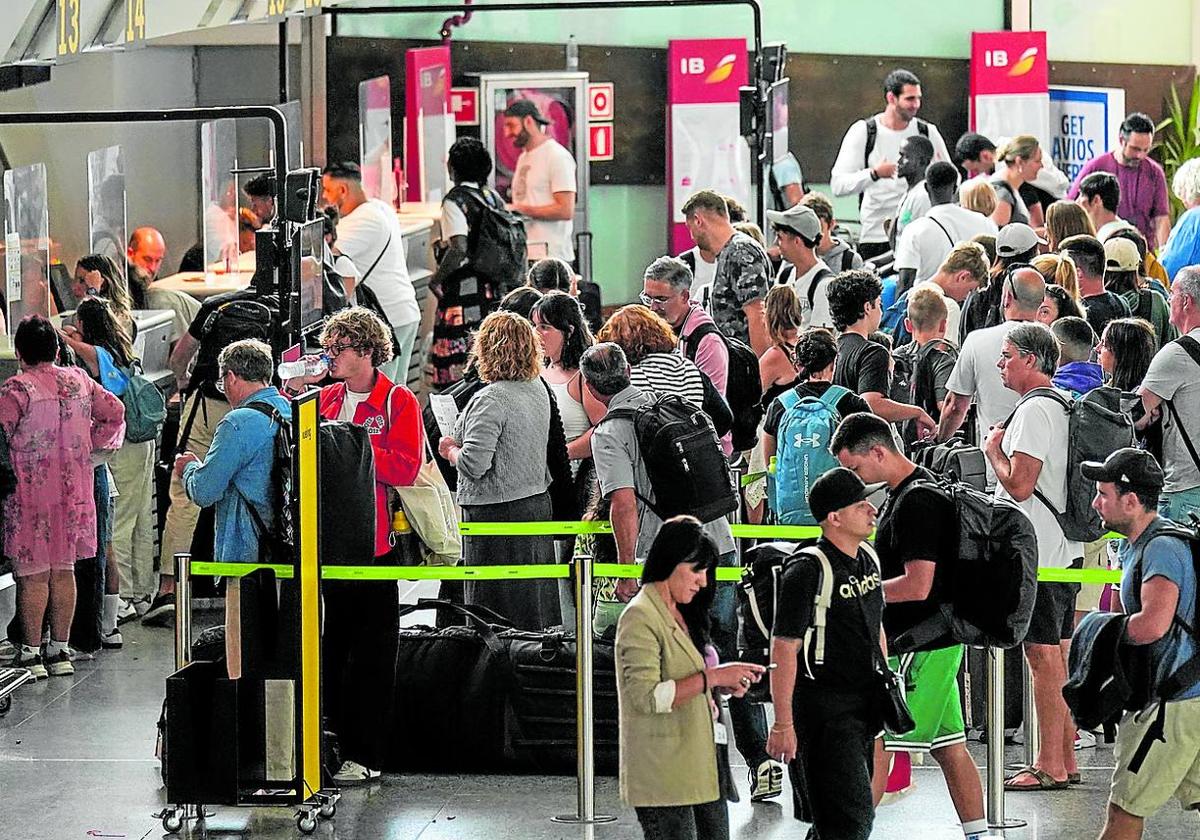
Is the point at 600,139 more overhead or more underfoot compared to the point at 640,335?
more overhead

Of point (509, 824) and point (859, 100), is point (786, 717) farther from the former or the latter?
point (859, 100)

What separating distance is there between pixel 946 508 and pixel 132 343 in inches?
188

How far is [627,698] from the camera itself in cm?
520

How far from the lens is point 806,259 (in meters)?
9.82

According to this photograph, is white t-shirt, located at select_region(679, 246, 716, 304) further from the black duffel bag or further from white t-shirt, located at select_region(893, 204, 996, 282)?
the black duffel bag

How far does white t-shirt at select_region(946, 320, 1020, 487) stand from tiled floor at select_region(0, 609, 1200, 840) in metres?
1.34

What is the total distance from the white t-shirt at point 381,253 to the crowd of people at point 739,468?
123cm

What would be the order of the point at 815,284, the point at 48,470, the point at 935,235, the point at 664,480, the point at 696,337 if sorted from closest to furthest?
the point at 664,480 → the point at 48,470 → the point at 696,337 → the point at 815,284 → the point at 935,235

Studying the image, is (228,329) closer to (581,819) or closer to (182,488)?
(182,488)

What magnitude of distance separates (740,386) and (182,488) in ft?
8.04

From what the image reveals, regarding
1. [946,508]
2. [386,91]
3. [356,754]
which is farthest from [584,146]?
[946,508]

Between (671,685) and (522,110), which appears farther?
(522,110)

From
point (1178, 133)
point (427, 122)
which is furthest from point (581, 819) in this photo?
point (1178, 133)

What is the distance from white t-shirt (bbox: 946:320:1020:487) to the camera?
7691 millimetres
